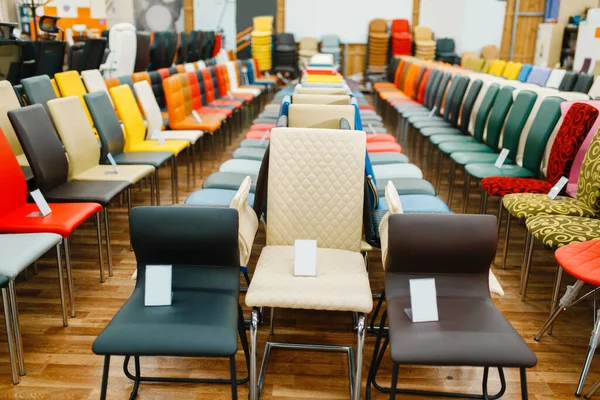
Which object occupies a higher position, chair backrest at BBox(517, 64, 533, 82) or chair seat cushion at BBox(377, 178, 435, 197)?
chair backrest at BBox(517, 64, 533, 82)

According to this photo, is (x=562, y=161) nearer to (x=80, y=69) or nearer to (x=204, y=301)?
(x=204, y=301)

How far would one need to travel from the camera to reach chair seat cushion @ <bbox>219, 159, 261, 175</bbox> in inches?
146

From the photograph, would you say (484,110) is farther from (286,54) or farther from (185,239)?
(286,54)

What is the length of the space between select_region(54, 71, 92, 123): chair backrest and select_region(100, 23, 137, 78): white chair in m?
1.25

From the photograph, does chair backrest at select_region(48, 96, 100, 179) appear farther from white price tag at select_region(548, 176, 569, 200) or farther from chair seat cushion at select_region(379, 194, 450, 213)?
white price tag at select_region(548, 176, 569, 200)

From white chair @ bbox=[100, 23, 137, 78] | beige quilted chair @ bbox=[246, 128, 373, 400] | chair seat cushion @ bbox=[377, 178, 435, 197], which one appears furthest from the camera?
white chair @ bbox=[100, 23, 137, 78]

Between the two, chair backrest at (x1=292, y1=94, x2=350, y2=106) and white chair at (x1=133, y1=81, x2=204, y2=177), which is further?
white chair at (x1=133, y1=81, x2=204, y2=177)

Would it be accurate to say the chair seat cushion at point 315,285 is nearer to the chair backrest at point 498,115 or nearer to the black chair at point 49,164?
the black chair at point 49,164

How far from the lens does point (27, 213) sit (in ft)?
9.17

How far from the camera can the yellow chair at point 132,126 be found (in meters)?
4.16

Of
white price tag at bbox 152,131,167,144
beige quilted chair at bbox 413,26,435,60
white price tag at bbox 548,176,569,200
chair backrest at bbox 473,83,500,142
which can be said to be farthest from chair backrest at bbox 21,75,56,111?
beige quilted chair at bbox 413,26,435,60

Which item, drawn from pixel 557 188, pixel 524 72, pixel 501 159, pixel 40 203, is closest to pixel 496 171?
pixel 501 159

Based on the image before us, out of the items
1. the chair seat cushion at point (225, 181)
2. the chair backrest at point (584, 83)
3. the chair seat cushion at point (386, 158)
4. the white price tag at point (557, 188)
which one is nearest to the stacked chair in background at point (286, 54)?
the chair backrest at point (584, 83)

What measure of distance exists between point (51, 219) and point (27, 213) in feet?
0.62
